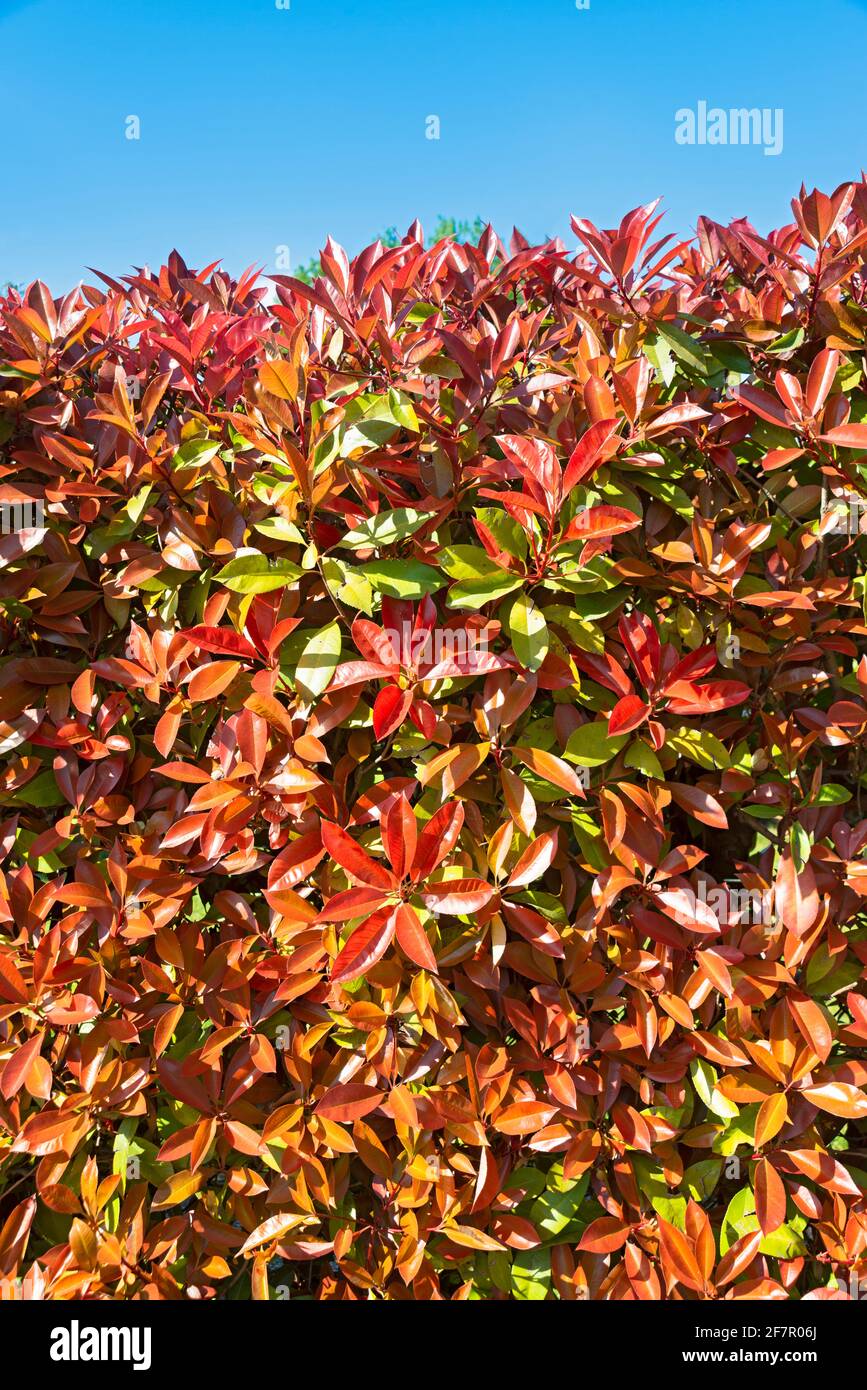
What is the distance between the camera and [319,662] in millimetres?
1925

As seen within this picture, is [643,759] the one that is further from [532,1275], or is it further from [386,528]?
[532,1275]

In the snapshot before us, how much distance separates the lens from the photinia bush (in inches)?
76.6

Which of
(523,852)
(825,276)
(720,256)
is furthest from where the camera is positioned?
(720,256)

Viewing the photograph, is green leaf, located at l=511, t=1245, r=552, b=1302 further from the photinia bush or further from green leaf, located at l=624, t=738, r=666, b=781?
green leaf, located at l=624, t=738, r=666, b=781

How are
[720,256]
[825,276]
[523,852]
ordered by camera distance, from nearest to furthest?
[523,852] < [825,276] < [720,256]

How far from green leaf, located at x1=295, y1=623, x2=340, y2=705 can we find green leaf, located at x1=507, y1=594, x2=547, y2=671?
0.37m

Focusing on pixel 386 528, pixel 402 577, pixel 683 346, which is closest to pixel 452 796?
pixel 402 577

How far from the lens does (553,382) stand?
80.2 inches

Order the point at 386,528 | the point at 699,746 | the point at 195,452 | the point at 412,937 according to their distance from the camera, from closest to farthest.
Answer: the point at 412,937
the point at 386,528
the point at 699,746
the point at 195,452

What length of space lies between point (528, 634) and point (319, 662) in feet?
1.42

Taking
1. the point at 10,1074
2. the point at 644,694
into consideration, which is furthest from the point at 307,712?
the point at 10,1074

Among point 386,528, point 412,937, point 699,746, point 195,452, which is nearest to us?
point 412,937
